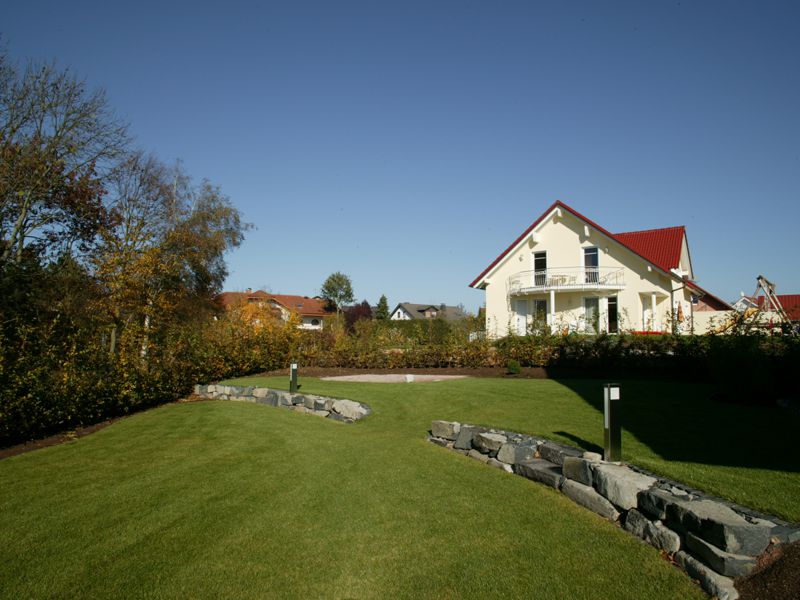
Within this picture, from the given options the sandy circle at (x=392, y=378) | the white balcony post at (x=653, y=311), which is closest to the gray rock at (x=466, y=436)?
the sandy circle at (x=392, y=378)

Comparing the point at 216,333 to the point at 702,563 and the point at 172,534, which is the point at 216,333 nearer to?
the point at 172,534

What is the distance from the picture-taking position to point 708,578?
10.2 feet

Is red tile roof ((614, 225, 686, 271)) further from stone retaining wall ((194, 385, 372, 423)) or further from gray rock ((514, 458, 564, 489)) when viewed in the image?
gray rock ((514, 458, 564, 489))

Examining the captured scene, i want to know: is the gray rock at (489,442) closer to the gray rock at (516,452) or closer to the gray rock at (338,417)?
the gray rock at (516,452)

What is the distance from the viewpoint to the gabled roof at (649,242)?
22922 mm

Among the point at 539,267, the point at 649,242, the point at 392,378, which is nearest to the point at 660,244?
the point at 649,242

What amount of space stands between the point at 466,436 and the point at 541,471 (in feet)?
5.26

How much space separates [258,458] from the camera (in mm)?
6473

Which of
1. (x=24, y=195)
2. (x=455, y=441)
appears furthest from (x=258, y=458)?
(x=24, y=195)

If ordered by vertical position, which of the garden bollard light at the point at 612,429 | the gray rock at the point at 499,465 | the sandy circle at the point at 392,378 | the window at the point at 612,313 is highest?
the window at the point at 612,313

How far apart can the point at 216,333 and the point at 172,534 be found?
37.5 ft

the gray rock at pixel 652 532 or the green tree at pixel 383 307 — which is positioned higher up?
the green tree at pixel 383 307

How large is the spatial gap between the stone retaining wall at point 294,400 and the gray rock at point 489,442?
3187mm

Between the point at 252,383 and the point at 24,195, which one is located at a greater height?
the point at 24,195
